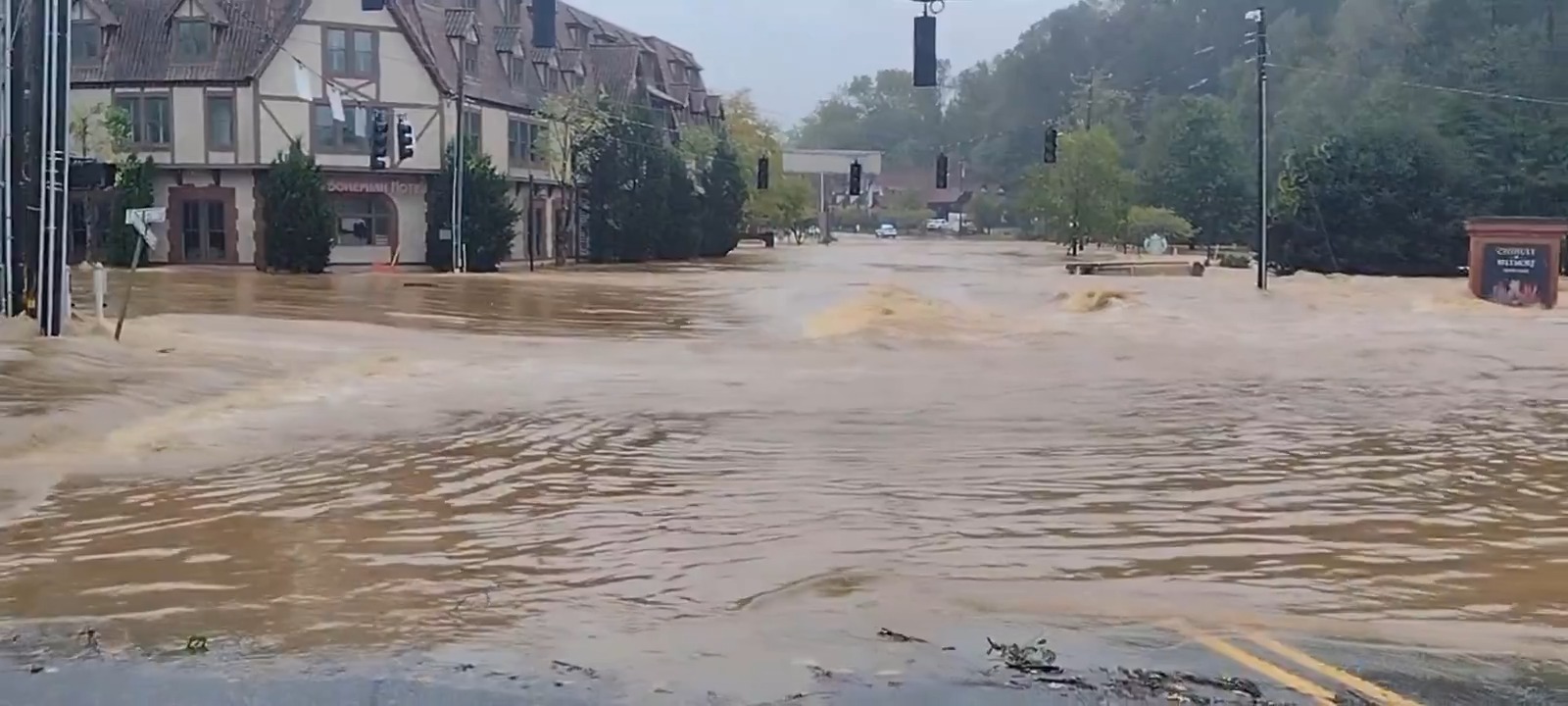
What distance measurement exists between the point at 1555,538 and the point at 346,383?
1256 cm

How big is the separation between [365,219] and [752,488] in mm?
43689

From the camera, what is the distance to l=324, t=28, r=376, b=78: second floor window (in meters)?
51.8

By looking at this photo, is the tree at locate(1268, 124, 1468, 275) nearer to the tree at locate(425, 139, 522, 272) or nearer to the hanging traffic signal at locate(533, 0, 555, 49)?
the tree at locate(425, 139, 522, 272)

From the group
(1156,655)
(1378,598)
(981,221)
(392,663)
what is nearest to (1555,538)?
(1378,598)

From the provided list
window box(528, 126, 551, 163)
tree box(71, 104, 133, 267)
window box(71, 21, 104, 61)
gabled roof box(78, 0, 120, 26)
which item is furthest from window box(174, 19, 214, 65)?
window box(528, 126, 551, 163)

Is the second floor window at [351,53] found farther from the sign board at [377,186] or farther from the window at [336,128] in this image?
the sign board at [377,186]

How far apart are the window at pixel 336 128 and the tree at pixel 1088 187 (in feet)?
129

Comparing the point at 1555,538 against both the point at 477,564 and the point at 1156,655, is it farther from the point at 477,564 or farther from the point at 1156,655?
the point at 477,564

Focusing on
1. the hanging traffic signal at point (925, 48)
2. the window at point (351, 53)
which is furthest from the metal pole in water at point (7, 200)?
the window at point (351, 53)

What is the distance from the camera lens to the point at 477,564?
9383 millimetres

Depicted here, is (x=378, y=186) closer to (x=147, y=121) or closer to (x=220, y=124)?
(x=220, y=124)

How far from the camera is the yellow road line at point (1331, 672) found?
257 inches

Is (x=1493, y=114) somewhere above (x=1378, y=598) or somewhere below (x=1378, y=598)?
above

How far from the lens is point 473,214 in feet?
174
